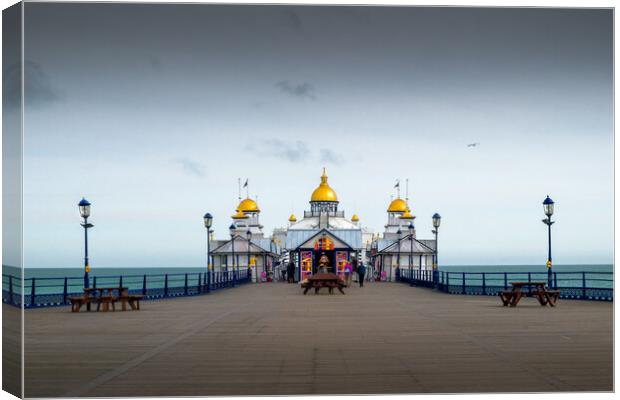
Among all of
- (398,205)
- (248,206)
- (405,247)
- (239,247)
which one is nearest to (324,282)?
(405,247)

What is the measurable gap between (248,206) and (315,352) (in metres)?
77.4

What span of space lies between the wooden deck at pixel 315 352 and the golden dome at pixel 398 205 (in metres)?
68.0

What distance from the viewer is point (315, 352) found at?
12.6 m

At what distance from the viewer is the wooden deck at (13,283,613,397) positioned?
33.1 feet

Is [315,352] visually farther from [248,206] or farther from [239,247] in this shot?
[248,206]

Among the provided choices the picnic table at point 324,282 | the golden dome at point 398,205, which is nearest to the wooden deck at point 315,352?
the picnic table at point 324,282

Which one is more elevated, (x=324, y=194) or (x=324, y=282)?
(x=324, y=194)

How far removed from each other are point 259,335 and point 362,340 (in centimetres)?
199

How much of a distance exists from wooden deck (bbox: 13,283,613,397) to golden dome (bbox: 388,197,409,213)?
68.0 metres

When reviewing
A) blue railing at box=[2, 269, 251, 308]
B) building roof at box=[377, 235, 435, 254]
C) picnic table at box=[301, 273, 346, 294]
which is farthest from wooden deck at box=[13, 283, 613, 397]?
building roof at box=[377, 235, 435, 254]

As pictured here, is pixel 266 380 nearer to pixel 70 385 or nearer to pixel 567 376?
pixel 70 385

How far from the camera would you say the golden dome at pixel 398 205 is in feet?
291

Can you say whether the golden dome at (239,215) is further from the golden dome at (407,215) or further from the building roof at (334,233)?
the building roof at (334,233)

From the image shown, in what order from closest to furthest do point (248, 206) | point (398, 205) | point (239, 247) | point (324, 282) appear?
1. point (324, 282)
2. point (239, 247)
3. point (398, 205)
4. point (248, 206)
